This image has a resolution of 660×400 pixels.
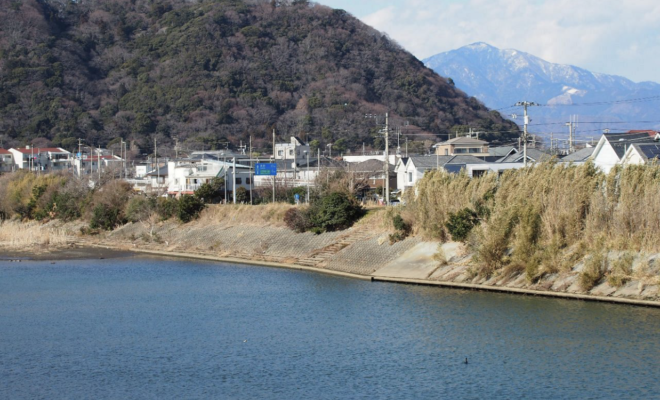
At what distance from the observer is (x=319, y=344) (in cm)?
2089

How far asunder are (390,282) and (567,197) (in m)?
7.86

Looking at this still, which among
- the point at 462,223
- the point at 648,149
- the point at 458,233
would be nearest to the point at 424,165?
the point at 648,149

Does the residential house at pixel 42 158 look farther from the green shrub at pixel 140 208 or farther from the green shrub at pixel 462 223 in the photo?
the green shrub at pixel 462 223

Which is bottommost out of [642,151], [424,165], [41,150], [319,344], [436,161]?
[319,344]

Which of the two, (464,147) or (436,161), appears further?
(464,147)

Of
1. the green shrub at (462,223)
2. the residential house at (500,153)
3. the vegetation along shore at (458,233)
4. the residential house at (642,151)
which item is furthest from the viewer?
the residential house at (500,153)

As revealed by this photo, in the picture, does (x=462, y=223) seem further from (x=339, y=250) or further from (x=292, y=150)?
(x=292, y=150)

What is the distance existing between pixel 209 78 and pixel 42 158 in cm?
3034

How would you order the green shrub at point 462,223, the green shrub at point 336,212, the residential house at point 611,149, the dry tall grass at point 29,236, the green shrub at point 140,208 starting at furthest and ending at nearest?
the green shrub at point 140,208, the dry tall grass at point 29,236, the green shrub at point 336,212, the residential house at point 611,149, the green shrub at point 462,223

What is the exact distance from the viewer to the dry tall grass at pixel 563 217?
26188 mm

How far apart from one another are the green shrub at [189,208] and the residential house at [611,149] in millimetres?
24467

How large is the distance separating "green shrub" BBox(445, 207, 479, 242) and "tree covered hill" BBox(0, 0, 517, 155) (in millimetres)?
61604

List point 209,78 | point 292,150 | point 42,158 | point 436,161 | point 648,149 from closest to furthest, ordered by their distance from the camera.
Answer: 1. point 648,149
2. point 436,161
3. point 292,150
4. point 42,158
5. point 209,78

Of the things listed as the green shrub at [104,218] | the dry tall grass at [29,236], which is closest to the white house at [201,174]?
the green shrub at [104,218]
